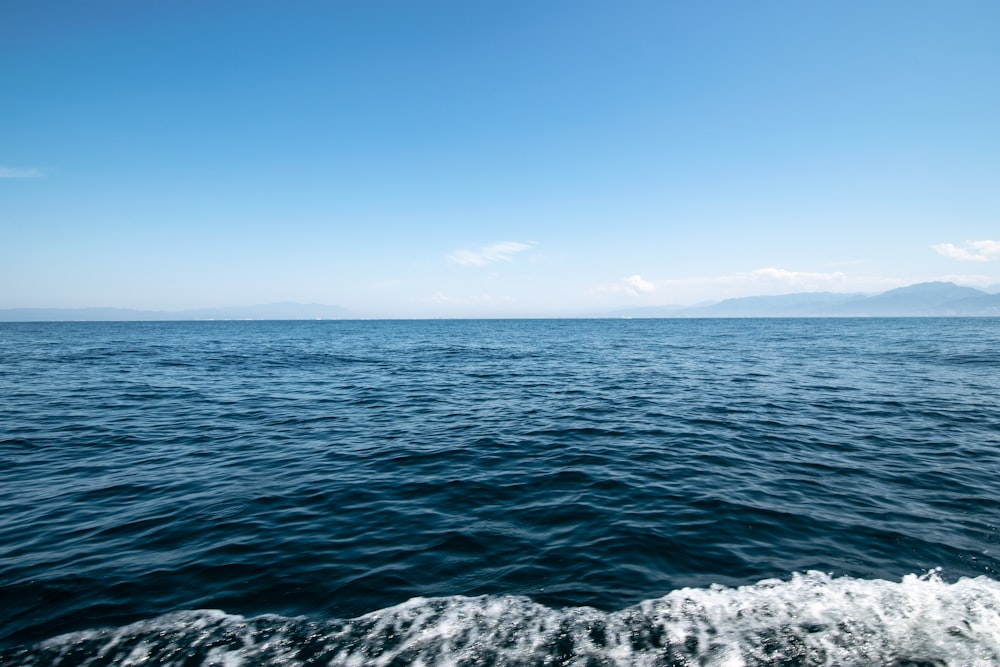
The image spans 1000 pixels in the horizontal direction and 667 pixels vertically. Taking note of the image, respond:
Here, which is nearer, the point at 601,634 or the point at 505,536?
the point at 601,634

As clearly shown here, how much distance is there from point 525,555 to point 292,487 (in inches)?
270

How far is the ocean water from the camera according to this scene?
19.9 ft

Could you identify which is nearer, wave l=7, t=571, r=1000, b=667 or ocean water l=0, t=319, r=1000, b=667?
wave l=7, t=571, r=1000, b=667

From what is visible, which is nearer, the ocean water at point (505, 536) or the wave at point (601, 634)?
the wave at point (601, 634)

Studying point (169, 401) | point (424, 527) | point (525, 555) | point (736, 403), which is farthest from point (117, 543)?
point (736, 403)

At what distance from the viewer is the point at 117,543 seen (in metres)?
8.78

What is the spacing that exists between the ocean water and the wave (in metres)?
0.03

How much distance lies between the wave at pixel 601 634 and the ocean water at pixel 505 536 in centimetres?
3

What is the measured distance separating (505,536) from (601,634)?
10.1 ft

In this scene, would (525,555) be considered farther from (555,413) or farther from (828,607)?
(555,413)

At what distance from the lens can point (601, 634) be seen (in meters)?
6.12

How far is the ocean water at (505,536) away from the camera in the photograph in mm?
6059

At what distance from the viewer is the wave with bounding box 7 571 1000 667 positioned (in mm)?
5707

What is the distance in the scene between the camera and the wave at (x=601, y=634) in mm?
5707
